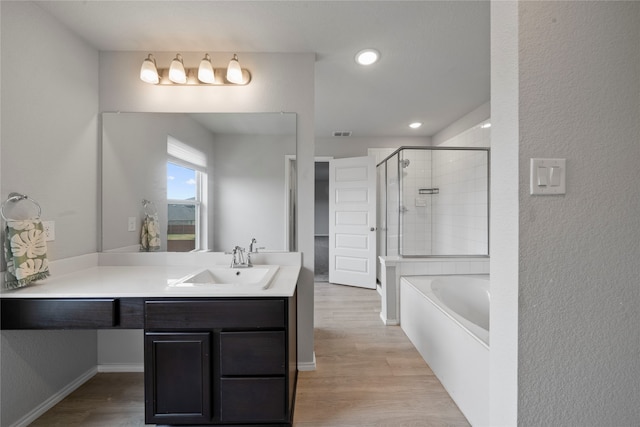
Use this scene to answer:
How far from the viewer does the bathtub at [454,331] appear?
1455 mm

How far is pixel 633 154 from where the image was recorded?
895 mm

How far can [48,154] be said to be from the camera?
5.24ft

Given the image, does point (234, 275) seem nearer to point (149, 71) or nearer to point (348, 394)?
point (348, 394)

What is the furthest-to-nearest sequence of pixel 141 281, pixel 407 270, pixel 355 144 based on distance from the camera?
pixel 355 144 → pixel 407 270 → pixel 141 281

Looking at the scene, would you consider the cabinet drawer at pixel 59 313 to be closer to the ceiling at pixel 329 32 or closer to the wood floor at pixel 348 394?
the wood floor at pixel 348 394

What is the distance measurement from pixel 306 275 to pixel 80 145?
1735mm

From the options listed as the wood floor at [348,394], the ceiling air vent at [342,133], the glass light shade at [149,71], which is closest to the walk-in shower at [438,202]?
the ceiling air vent at [342,133]

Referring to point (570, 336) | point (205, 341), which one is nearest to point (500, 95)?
point (570, 336)

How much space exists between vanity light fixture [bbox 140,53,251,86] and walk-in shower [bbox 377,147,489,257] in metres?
2.11

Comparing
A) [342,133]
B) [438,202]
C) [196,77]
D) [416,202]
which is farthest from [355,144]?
[196,77]

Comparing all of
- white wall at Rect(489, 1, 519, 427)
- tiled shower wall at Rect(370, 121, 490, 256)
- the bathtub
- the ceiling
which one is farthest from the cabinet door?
tiled shower wall at Rect(370, 121, 490, 256)

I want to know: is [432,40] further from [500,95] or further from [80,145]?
[80,145]

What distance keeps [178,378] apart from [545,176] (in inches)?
68.1

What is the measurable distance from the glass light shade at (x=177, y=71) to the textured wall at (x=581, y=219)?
6.16 feet
